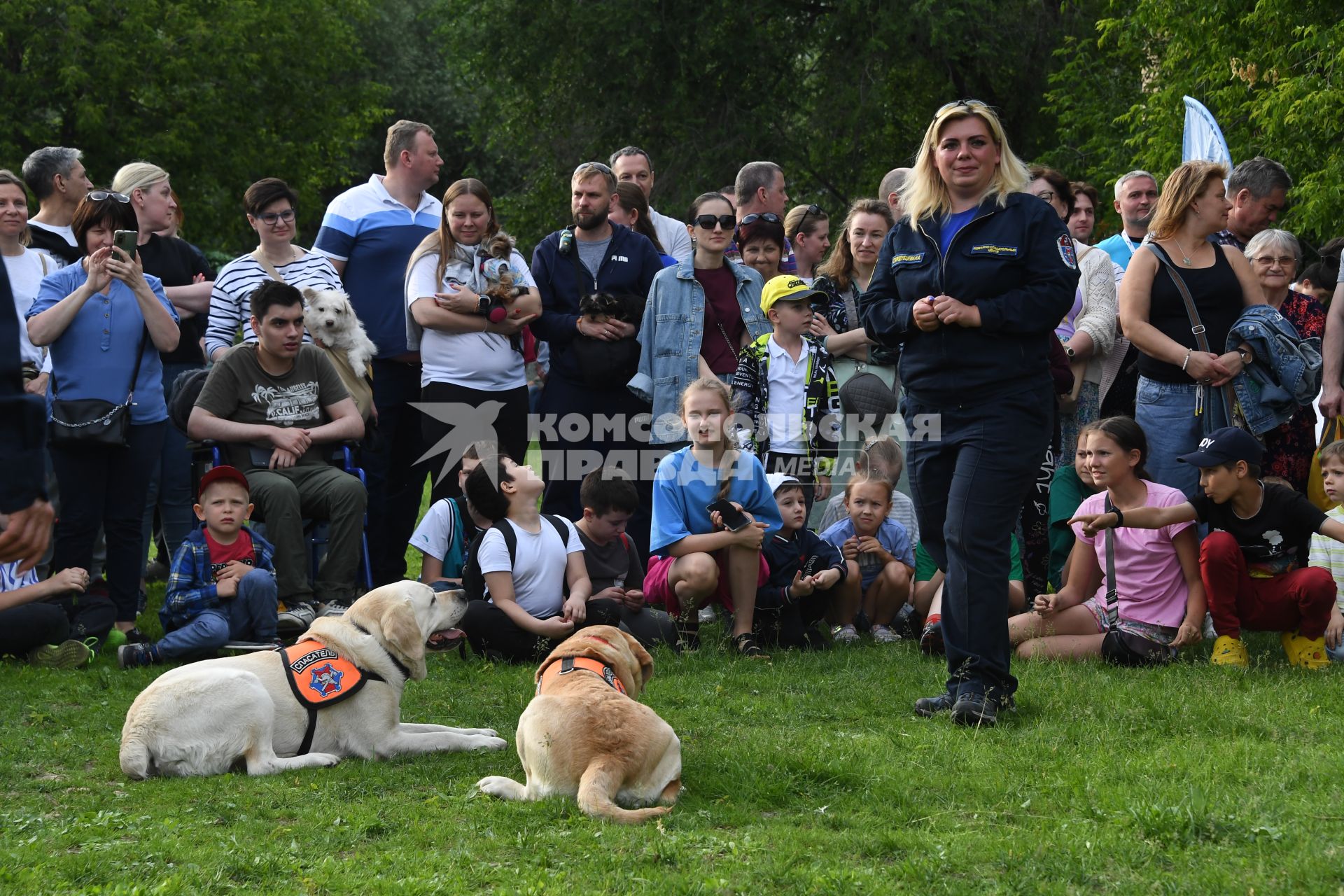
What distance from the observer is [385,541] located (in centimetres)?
894

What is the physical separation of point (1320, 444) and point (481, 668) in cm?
503

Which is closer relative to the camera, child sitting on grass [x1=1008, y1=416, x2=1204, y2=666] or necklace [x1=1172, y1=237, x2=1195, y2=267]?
child sitting on grass [x1=1008, y1=416, x2=1204, y2=666]

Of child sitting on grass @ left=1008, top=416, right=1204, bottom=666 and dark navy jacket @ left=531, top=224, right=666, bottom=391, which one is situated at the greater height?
dark navy jacket @ left=531, top=224, right=666, bottom=391

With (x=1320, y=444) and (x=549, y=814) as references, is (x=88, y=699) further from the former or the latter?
(x=1320, y=444)

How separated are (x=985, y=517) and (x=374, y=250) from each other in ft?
16.6

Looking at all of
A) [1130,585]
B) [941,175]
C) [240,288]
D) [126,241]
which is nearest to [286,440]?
[240,288]

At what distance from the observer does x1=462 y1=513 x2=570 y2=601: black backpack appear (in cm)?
724

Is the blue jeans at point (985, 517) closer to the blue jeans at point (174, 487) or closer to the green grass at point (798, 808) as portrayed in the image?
the green grass at point (798, 808)

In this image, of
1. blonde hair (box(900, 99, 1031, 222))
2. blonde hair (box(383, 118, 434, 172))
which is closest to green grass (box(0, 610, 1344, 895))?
blonde hair (box(900, 99, 1031, 222))

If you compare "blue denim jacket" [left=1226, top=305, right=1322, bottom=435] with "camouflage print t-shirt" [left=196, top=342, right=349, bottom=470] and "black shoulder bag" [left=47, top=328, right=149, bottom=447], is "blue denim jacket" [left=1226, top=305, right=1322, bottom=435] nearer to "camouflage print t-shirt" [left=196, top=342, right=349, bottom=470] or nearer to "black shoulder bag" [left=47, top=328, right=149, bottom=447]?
"camouflage print t-shirt" [left=196, top=342, right=349, bottom=470]

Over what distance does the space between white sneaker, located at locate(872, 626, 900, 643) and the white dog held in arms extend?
3.59m

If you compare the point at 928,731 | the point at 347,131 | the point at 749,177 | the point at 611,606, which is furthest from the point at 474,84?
the point at 928,731

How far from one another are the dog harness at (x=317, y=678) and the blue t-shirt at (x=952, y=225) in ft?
9.69

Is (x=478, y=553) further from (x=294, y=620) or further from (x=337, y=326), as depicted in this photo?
(x=337, y=326)
